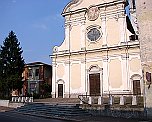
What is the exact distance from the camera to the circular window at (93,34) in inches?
1441

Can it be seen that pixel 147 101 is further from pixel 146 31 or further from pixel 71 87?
pixel 71 87

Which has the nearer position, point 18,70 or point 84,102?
point 84,102

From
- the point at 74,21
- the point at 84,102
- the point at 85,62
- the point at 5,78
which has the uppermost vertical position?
the point at 74,21

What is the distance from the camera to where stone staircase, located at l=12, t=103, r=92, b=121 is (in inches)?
770

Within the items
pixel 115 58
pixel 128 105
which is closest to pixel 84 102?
pixel 128 105

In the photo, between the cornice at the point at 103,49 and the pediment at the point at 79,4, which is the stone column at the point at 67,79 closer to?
the cornice at the point at 103,49

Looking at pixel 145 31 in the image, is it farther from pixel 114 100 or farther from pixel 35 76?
pixel 35 76

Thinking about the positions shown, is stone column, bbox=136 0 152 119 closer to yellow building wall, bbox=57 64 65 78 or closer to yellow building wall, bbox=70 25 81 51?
yellow building wall, bbox=70 25 81 51

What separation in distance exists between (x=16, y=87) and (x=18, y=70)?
10.7 feet

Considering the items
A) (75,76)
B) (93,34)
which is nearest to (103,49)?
(93,34)

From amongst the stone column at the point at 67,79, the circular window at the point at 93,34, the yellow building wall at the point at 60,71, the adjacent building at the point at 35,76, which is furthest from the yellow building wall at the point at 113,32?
the adjacent building at the point at 35,76

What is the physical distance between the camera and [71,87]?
36.4 m

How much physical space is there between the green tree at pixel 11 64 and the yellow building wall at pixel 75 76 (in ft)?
26.2

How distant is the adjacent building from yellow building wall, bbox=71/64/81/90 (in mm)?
10354
